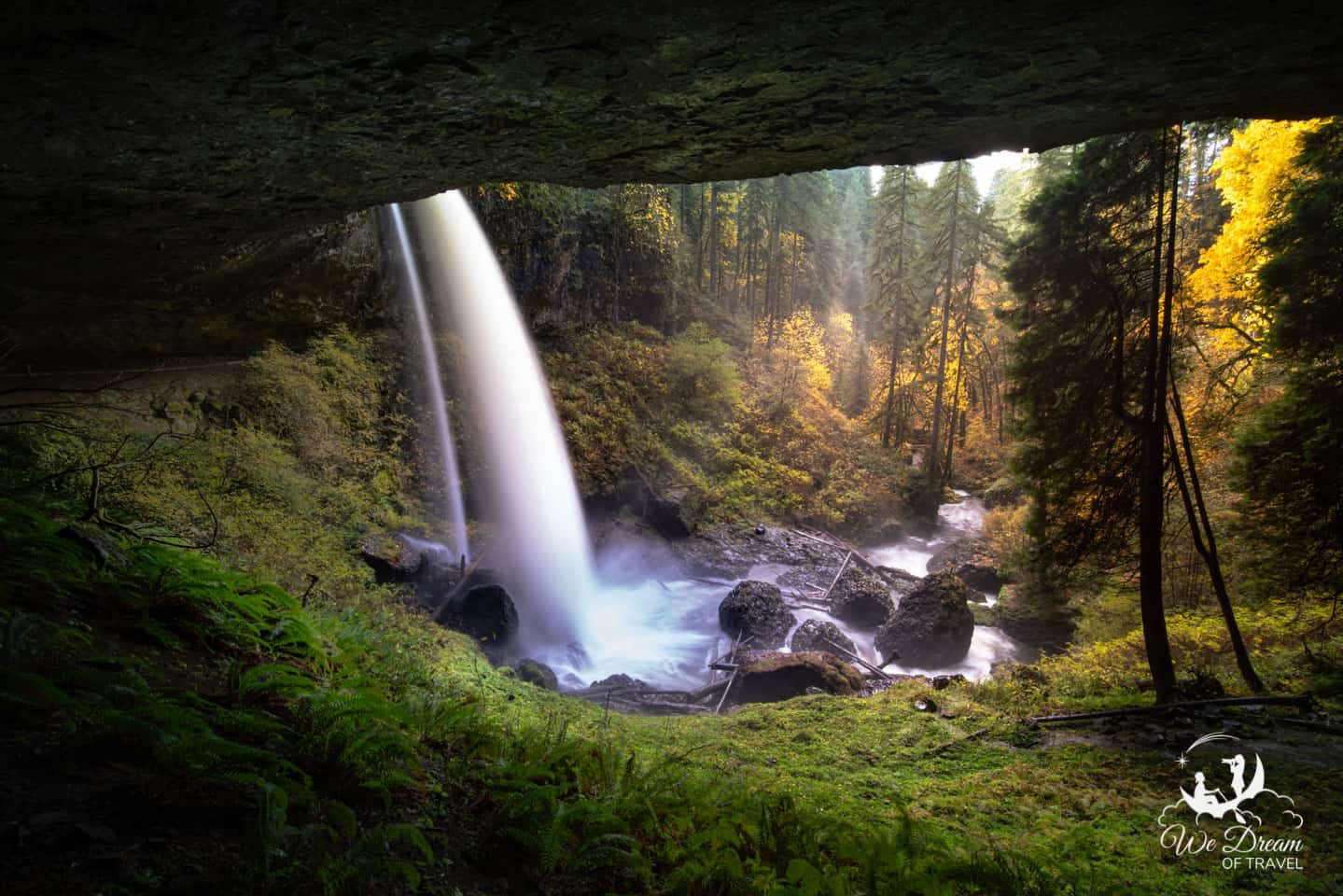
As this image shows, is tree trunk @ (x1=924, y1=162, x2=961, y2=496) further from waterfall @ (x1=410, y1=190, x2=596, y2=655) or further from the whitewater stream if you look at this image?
waterfall @ (x1=410, y1=190, x2=596, y2=655)

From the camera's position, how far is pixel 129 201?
4977 millimetres

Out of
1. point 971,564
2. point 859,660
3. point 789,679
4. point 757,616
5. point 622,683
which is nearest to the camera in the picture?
point 789,679

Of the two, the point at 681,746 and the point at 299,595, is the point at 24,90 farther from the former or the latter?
the point at 681,746

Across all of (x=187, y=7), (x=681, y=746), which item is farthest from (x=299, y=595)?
(x=187, y=7)

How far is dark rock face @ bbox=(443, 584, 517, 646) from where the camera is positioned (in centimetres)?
1040

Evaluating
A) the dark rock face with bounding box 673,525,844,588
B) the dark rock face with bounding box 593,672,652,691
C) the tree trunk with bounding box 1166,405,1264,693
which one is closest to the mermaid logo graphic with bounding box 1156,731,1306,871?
the tree trunk with bounding box 1166,405,1264,693

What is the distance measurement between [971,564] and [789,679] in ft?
35.2

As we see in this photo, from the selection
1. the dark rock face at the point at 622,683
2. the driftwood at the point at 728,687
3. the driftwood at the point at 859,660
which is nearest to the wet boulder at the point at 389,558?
the dark rock face at the point at 622,683

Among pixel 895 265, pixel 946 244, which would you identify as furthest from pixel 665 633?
pixel 895 265

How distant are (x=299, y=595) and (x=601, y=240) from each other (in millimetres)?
17140

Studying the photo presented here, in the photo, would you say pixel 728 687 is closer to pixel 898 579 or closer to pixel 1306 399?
pixel 1306 399

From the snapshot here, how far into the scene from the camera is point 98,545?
3.40 meters

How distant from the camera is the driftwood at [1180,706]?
607cm

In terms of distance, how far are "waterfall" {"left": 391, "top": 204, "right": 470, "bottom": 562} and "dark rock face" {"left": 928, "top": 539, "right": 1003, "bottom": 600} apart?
13.9m
